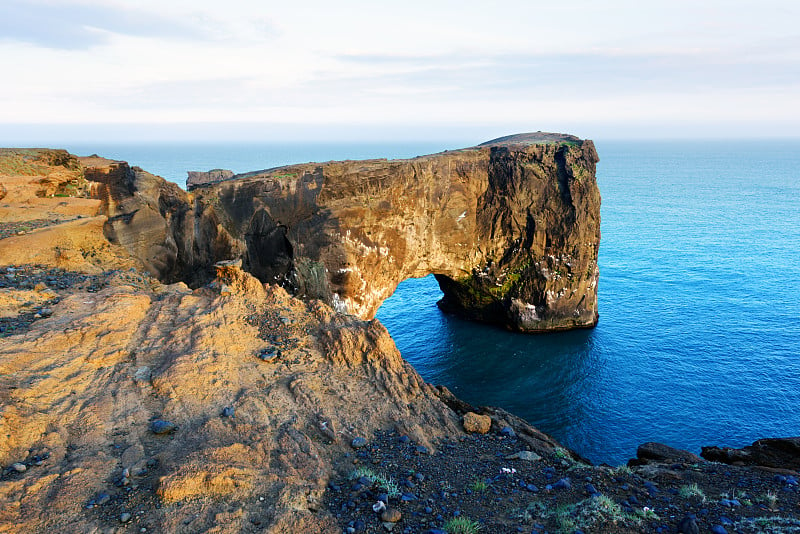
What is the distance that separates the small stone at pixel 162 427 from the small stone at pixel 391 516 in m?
5.56

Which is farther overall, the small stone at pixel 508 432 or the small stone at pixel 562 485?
the small stone at pixel 508 432

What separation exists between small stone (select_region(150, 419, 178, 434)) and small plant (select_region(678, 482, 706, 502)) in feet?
42.7

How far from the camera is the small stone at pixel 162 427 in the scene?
11.0 meters

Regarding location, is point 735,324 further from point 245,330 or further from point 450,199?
point 245,330

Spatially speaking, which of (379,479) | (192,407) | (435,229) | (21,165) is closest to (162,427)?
(192,407)

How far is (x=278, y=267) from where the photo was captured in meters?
35.4

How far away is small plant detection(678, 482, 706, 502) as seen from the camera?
11.8 metres

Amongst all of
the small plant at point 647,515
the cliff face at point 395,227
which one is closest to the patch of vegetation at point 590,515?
the small plant at point 647,515

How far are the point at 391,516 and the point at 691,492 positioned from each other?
26.5ft

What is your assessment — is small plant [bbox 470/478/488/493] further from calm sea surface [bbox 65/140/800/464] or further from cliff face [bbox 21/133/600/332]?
cliff face [bbox 21/133/600/332]

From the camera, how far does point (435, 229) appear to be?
40.1 metres

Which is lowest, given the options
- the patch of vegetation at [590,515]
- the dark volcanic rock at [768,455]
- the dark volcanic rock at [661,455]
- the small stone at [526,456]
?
the dark volcanic rock at [661,455]

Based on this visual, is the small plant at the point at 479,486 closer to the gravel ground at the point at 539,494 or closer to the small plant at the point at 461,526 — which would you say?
the gravel ground at the point at 539,494

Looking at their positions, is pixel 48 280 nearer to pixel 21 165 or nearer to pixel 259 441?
pixel 21 165
